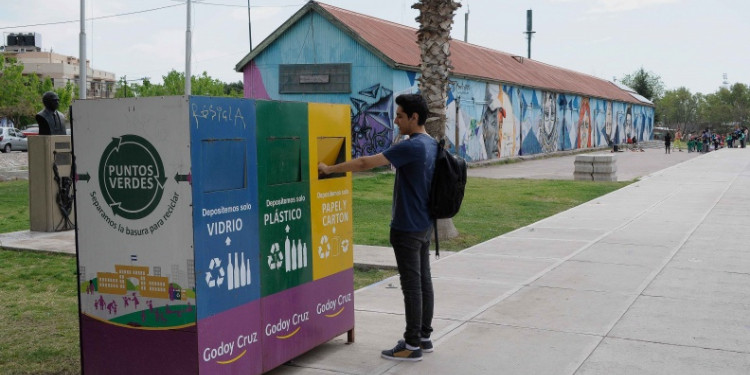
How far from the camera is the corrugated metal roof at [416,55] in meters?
29.2

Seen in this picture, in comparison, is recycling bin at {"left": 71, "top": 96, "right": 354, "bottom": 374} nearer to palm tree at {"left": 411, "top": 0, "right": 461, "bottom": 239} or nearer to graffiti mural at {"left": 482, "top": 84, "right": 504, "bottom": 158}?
palm tree at {"left": 411, "top": 0, "right": 461, "bottom": 239}

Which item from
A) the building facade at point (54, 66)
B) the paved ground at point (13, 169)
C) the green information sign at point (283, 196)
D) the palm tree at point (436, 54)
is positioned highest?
the building facade at point (54, 66)

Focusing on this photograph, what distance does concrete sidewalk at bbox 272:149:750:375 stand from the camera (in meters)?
5.59

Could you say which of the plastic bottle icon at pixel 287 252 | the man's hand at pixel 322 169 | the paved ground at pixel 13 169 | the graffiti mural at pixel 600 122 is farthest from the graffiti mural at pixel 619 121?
the plastic bottle icon at pixel 287 252

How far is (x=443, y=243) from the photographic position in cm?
1123

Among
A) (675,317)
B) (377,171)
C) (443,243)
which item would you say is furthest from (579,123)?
(675,317)

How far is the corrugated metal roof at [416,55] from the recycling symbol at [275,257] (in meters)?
15.5

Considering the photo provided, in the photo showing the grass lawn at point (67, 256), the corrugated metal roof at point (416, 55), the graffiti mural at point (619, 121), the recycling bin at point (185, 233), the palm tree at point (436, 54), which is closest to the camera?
the recycling bin at point (185, 233)

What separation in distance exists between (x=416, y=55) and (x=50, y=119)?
22.3 m

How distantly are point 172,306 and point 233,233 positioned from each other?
0.55 m

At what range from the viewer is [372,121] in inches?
1140

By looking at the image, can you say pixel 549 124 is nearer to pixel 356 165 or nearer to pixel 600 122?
pixel 600 122

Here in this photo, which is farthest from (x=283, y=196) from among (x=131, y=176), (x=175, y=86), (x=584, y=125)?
(x=175, y=86)

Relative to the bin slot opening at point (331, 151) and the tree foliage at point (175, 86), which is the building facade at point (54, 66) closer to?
the tree foliage at point (175, 86)
